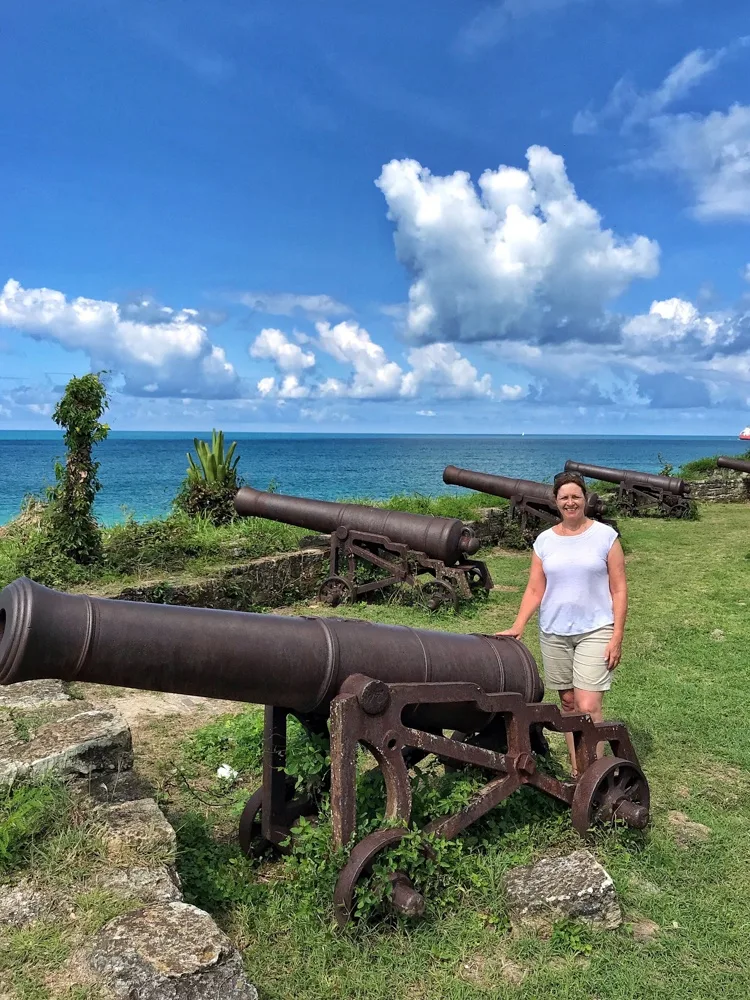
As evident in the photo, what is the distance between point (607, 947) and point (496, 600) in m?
7.58

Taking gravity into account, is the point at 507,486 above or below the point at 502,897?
above

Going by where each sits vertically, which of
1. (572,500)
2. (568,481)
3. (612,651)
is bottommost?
(612,651)

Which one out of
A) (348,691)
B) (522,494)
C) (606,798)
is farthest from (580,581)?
(522,494)

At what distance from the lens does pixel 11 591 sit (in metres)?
2.84

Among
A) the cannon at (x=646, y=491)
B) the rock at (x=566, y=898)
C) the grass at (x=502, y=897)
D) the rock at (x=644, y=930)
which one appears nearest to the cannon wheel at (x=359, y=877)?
the grass at (x=502, y=897)

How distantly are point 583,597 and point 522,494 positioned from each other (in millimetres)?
10979

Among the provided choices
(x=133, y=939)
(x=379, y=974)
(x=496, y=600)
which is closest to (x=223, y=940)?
(x=133, y=939)

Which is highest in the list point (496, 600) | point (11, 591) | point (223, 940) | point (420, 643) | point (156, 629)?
point (11, 591)

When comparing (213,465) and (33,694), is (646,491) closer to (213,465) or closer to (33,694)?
(213,465)

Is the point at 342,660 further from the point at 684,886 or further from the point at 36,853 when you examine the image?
the point at 684,886

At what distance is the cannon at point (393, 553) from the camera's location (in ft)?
33.9

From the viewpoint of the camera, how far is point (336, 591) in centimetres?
1060

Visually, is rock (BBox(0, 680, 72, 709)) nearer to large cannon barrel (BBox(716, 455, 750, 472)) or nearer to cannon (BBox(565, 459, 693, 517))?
cannon (BBox(565, 459, 693, 517))

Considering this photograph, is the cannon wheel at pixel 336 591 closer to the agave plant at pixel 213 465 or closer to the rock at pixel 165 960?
the agave plant at pixel 213 465
